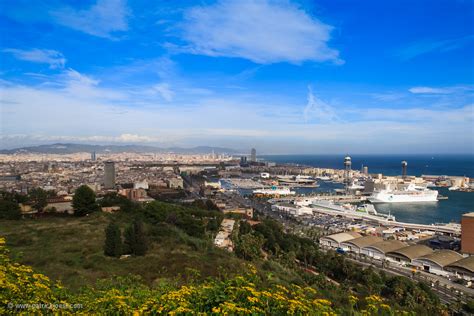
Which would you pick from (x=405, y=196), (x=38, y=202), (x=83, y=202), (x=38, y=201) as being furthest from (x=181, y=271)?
(x=405, y=196)

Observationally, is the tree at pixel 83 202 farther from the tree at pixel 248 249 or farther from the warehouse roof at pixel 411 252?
the warehouse roof at pixel 411 252

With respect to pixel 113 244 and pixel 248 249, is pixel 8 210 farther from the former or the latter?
pixel 248 249

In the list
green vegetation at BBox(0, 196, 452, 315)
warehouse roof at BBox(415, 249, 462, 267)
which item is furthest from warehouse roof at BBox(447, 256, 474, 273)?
green vegetation at BBox(0, 196, 452, 315)

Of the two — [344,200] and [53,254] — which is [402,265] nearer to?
[53,254]

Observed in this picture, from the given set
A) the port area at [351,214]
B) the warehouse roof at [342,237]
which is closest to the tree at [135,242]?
the warehouse roof at [342,237]

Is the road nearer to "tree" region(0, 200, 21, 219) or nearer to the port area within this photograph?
the port area
